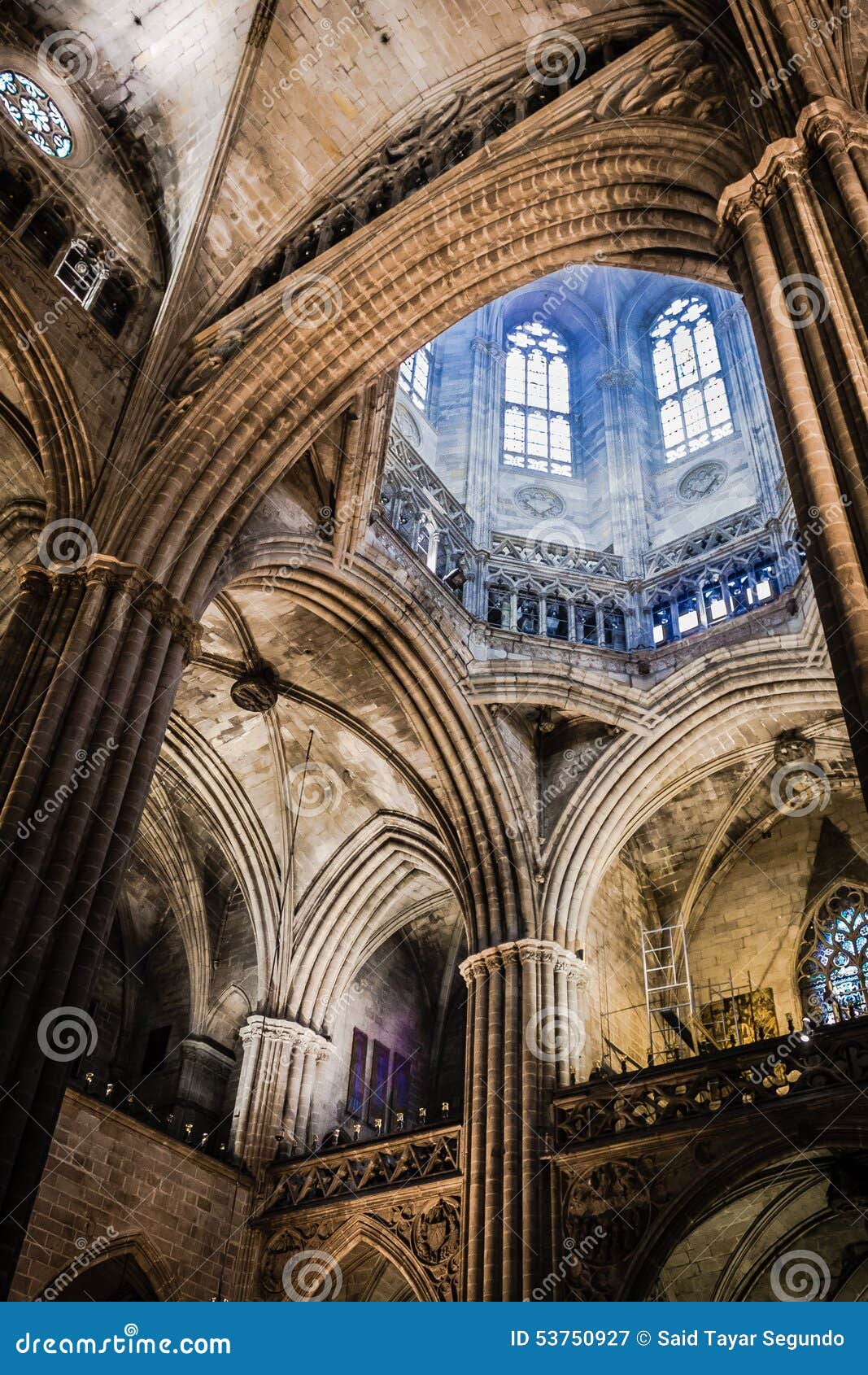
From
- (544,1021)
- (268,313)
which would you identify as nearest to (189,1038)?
(544,1021)

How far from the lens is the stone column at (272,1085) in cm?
1655

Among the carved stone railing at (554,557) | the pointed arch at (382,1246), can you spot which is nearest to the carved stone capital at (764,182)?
the carved stone railing at (554,557)

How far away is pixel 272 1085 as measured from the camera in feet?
55.5

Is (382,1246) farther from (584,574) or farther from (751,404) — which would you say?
(751,404)

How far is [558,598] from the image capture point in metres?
17.9

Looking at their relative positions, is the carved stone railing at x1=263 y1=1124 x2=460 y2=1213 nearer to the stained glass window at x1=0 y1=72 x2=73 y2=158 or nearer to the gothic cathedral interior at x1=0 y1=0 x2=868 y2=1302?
the gothic cathedral interior at x1=0 y1=0 x2=868 y2=1302

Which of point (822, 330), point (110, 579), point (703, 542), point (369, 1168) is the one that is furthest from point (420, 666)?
point (822, 330)

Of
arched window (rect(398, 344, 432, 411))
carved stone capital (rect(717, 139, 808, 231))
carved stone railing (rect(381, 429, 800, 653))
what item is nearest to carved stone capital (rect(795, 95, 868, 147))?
carved stone capital (rect(717, 139, 808, 231))

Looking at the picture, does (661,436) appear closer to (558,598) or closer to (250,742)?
(558,598)

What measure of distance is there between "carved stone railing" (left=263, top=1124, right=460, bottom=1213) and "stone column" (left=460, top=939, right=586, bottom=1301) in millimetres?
573

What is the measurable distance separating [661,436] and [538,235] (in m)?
8.28

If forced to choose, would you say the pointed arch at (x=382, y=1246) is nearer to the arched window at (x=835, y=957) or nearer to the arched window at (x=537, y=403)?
the arched window at (x=835, y=957)

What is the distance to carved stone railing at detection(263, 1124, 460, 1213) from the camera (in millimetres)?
14711

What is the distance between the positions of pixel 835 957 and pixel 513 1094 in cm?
567
